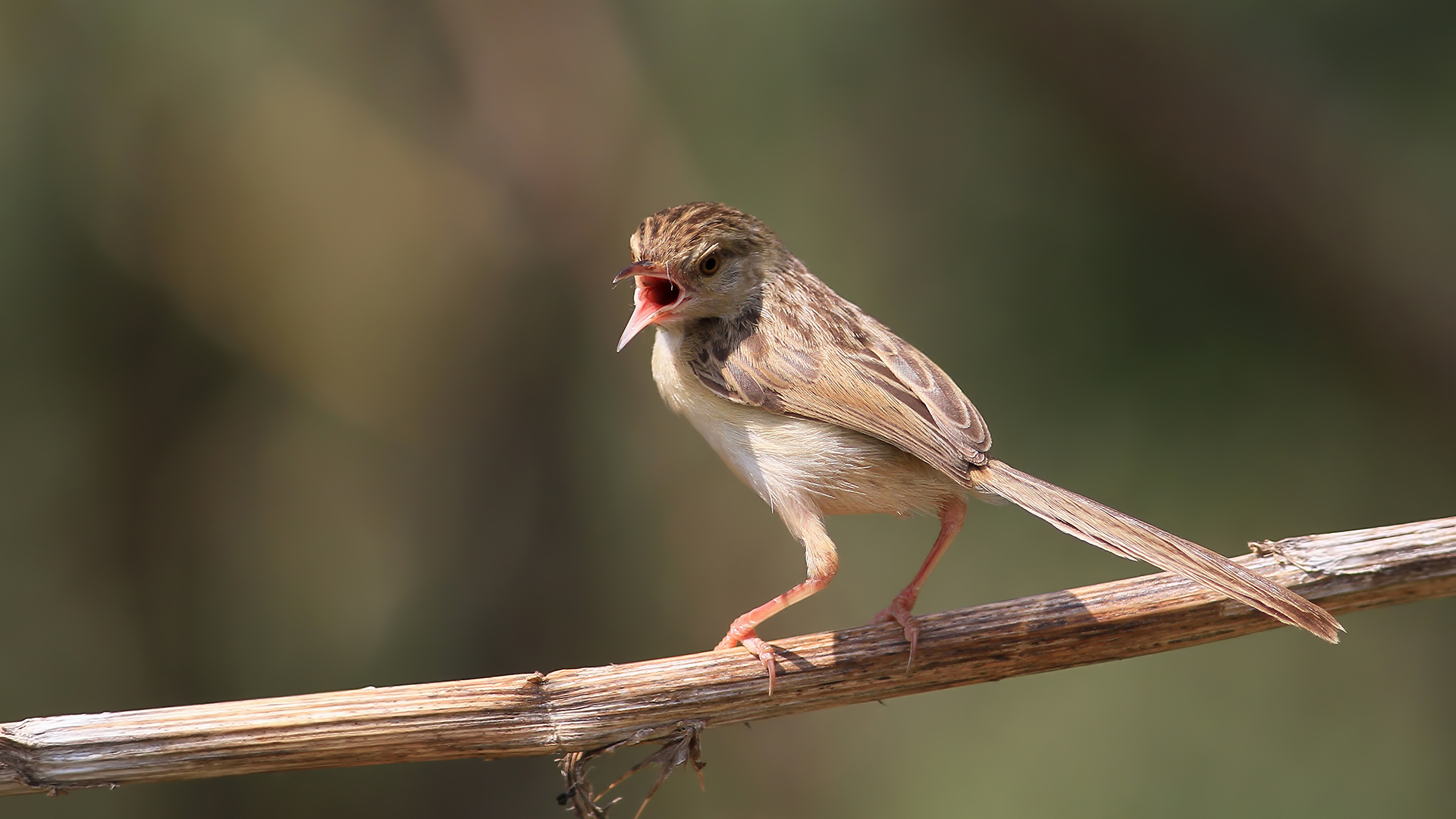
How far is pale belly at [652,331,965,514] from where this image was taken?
3158mm

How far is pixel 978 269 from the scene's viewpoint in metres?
6.41

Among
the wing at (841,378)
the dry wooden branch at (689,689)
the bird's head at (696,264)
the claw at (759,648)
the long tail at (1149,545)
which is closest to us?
the long tail at (1149,545)

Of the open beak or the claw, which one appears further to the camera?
the open beak

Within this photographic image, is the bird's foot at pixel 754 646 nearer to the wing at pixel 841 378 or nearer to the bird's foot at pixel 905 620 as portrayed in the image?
the bird's foot at pixel 905 620

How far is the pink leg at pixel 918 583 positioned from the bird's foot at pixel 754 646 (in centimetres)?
37

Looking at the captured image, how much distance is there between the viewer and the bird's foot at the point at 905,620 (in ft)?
9.56

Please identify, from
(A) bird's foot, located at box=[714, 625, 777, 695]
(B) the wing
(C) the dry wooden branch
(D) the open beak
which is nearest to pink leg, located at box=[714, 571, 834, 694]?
(A) bird's foot, located at box=[714, 625, 777, 695]

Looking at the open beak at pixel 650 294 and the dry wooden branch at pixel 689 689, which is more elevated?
the open beak at pixel 650 294

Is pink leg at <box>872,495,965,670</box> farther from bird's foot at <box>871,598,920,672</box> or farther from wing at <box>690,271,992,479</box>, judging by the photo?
wing at <box>690,271,992,479</box>

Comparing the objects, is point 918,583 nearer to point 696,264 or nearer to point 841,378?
point 841,378

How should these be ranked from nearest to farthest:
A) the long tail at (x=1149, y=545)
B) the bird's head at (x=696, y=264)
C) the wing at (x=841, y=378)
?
the long tail at (x=1149, y=545)
the wing at (x=841, y=378)
the bird's head at (x=696, y=264)

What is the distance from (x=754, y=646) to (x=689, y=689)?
232 mm

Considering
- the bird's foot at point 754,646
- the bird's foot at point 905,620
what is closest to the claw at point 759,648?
the bird's foot at point 754,646

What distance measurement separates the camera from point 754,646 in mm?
2941
